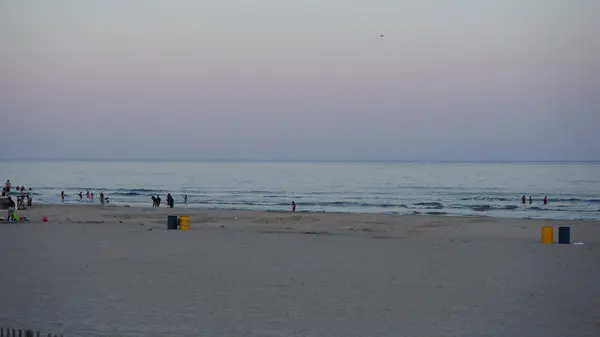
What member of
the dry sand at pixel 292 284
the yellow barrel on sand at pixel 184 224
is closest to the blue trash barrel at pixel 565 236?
the dry sand at pixel 292 284

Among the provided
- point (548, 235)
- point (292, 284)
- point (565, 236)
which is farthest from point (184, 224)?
point (565, 236)

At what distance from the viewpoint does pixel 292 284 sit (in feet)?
55.3

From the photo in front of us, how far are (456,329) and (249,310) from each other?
409 centimetres

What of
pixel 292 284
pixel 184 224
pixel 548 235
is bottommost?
pixel 292 284

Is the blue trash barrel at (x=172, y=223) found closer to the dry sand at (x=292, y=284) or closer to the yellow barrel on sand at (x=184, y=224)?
the yellow barrel on sand at (x=184, y=224)

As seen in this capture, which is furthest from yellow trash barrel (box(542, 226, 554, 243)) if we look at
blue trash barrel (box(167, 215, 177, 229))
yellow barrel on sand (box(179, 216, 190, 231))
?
blue trash barrel (box(167, 215, 177, 229))

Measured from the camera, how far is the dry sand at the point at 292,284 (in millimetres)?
12586

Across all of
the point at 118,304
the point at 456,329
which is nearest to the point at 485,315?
the point at 456,329

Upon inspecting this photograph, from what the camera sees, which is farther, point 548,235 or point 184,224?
point 184,224

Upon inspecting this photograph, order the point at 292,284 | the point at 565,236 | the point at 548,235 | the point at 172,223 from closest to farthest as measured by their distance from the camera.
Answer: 1. the point at 292,284
2. the point at 565,236
3. the point at 548,235
4. the point at 172,223

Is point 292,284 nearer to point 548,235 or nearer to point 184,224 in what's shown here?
point 548,235

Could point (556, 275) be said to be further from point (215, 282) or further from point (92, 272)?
point (92, 272)

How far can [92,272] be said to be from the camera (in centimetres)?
1836

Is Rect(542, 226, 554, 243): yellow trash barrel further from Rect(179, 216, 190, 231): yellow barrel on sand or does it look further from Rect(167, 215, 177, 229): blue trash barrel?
Rect(167, 215, 177, 229): blue trash barrel
